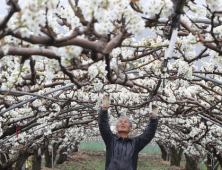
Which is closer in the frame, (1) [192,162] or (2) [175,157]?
(1) [192,162]

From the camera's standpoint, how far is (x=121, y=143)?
10.7ft

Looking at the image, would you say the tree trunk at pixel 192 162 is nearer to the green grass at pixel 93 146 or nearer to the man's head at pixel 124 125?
the man's head at pixel 124 125

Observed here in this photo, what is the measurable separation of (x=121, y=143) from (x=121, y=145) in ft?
0.12

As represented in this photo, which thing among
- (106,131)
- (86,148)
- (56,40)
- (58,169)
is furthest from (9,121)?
(86,148)

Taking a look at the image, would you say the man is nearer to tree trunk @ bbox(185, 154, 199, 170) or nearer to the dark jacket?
the dark jacket

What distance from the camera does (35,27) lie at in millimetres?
1368

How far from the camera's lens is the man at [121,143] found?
10.3ft

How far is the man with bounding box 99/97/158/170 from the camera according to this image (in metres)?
3.13

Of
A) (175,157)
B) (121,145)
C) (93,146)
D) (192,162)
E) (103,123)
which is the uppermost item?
(103,123)

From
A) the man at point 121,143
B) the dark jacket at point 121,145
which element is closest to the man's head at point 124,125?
the man at point 121,143

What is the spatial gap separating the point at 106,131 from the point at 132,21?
1866 millimetres

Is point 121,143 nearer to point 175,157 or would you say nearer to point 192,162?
point 192,162

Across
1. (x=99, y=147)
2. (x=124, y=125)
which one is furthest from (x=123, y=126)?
(x=99, y=147)

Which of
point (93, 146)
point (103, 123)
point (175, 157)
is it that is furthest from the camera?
point (93, 146)
